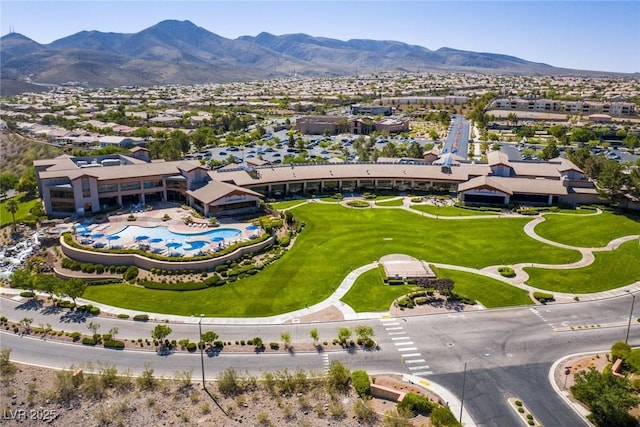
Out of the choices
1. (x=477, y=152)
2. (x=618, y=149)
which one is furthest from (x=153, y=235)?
(x=618, y=149)

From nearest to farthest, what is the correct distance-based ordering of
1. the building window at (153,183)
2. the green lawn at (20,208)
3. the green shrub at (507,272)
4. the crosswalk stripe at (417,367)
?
the crosswalk stripe at (417,367)
the green shrub at (507,272)
the green lawn at (20,208)
the building window at (153,183)

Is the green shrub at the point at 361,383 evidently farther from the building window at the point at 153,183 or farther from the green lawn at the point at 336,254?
the building window at the point at 153,183

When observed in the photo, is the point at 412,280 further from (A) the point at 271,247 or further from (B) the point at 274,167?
(B) the point at 274,167

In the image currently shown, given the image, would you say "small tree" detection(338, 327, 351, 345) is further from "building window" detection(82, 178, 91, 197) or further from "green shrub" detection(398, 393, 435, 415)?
"building window" detection(82, 178, 91, 197)

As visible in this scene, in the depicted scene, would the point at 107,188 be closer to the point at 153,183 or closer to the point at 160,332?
the point at 153,183

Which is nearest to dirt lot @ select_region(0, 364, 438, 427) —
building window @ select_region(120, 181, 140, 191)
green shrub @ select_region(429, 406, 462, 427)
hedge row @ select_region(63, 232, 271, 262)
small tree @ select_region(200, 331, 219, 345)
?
green shrub @ select_region(429, 406, 462, 427)

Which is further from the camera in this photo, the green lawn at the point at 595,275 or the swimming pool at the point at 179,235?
the swimming pool at the point at 179,235

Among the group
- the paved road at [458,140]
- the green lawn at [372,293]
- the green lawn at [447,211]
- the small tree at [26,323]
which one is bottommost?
the small tree at [26,323]

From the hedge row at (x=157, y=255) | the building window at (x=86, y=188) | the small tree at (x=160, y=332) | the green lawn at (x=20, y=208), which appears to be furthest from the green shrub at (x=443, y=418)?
the green lawn at (x=20, y=208)
